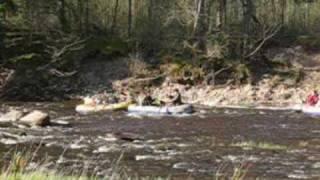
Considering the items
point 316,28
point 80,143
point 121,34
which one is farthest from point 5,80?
point 316,28

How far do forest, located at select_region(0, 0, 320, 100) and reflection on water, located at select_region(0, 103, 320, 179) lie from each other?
1086 cm

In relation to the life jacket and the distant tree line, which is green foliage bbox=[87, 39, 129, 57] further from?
the life jacket

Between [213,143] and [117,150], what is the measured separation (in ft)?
10.6

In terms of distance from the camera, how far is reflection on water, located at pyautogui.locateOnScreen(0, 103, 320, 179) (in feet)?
50.6

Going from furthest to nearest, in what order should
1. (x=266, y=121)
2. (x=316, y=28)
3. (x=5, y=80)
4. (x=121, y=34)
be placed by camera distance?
(x=316, y=28), (x=121, y=34), (x=5, y=80), (x=266, y=121)

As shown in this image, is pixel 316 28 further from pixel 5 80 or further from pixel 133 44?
pixel 5 80

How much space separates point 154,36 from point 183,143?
25.0 metres

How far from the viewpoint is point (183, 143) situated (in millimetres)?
20188

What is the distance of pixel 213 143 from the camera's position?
20.2m

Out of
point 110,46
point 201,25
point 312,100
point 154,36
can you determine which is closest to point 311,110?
point 312,100

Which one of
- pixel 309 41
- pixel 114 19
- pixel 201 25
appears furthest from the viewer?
pixel 114 19

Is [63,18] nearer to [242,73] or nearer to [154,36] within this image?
[154,36]

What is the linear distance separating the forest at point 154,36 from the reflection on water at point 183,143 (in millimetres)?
10860

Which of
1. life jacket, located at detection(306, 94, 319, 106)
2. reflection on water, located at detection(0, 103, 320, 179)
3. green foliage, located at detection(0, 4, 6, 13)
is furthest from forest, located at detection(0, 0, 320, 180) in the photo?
green foliage, located at detection(0, 4, 6, 13)
